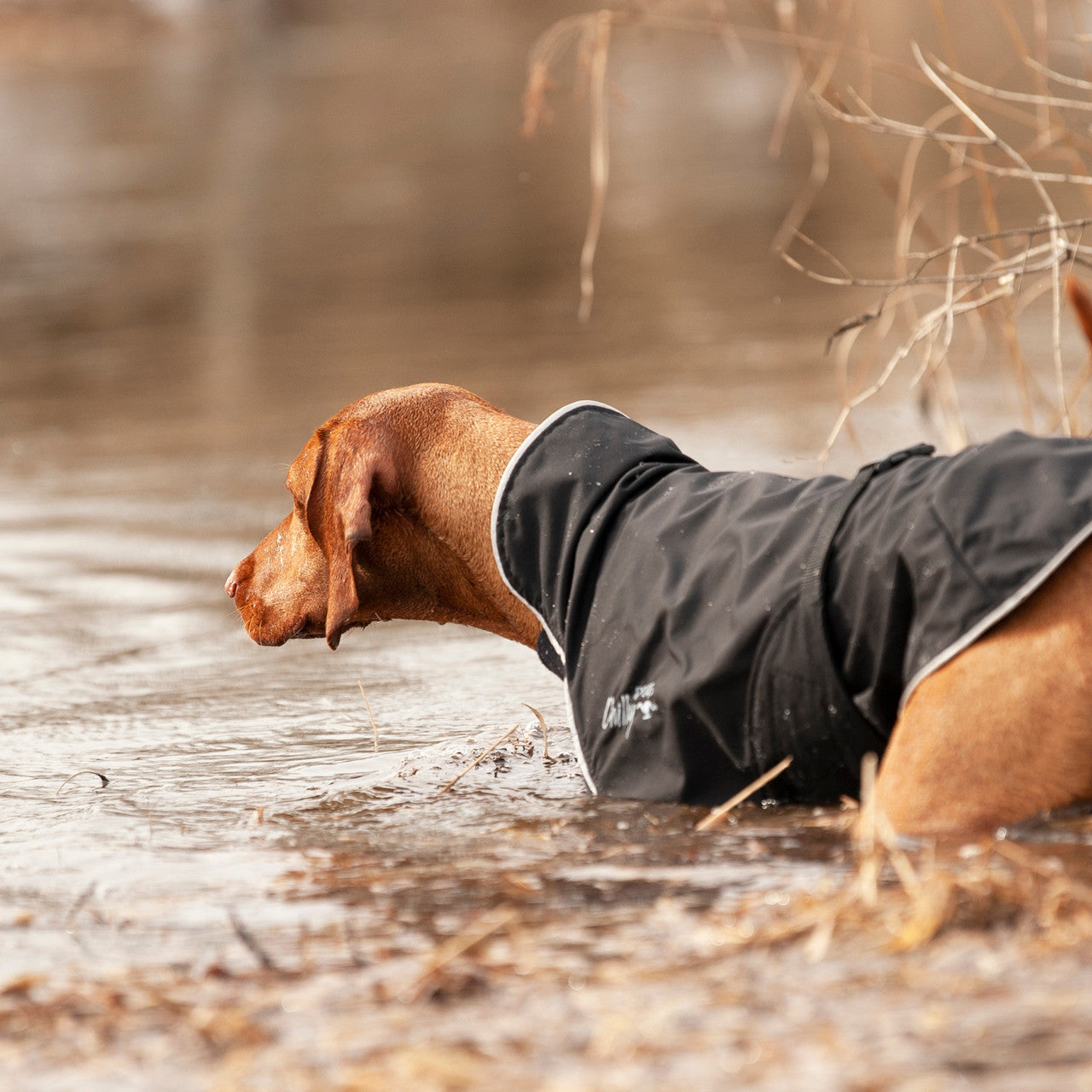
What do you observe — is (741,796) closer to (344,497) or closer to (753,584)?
(753,584)

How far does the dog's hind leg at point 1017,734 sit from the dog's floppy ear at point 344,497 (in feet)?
4.67

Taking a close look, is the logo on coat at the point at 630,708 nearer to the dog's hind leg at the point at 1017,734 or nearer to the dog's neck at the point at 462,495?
the dog's neck at the point at 462,495

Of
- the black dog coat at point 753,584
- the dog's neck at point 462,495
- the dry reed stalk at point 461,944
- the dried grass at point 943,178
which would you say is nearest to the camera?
the dry reed stalk at point 461,944

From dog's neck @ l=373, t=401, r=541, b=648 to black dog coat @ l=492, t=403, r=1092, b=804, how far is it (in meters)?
0.20

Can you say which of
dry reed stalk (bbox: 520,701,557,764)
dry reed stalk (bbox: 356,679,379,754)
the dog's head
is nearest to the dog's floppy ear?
the dog's head

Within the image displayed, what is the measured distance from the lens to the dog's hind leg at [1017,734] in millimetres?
2602

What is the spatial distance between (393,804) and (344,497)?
72 cm

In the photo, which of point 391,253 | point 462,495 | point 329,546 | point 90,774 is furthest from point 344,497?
point 391,253

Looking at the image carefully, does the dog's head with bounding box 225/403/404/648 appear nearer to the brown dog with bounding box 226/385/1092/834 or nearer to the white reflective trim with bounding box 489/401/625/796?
the brown dog with bounding box 226/385/1092/834

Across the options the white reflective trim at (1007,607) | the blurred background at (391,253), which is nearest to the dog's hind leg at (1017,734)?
the white reflective trim at (1007,607)

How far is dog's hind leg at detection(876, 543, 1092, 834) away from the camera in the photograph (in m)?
2.60

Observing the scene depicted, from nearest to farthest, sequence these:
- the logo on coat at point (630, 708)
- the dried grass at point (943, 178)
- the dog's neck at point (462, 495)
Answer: the logo on coat at point (630, 708), the dog's neck at point (462, 495), the dried grass at point (943, 178)

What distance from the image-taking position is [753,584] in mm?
3000

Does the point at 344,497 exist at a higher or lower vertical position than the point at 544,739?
higher
